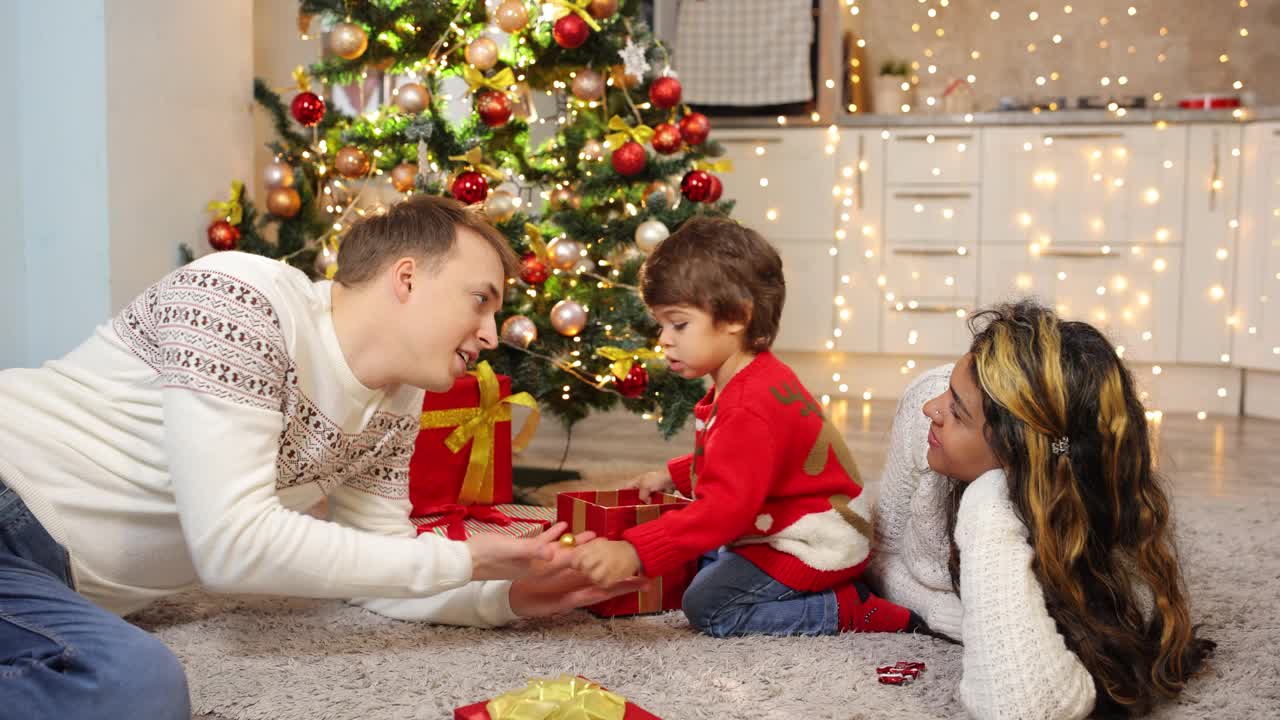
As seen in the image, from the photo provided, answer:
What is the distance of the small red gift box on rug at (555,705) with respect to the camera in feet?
3.77

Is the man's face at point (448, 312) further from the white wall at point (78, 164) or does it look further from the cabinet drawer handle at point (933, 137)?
the cabinet drawer handle at point (933, 137)

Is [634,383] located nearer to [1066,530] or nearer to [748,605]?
[748,605]

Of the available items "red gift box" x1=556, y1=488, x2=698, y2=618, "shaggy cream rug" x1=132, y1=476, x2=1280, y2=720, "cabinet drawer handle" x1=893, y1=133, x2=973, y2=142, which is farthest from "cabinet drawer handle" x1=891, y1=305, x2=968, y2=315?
"red gift box" x1=556, y1=488, x2=698, y2=618

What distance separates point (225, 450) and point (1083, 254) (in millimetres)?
3522

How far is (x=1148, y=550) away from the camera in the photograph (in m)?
1.38

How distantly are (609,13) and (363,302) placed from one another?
4.39 ft

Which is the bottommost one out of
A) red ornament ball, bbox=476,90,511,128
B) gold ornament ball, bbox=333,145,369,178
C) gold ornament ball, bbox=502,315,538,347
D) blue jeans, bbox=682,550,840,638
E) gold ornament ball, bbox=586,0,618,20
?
blue jeans, bbox=682,550,840,638

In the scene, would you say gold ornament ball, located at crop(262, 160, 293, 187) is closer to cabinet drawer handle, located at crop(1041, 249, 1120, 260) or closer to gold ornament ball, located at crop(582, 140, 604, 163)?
gold ornament ball, located at crop(582, 140, 604, 163)

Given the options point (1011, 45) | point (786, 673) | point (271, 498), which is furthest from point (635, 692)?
point (1011, 45)

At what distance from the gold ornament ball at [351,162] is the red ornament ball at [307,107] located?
97 millimetres

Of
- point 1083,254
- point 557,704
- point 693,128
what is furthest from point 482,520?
point 1083,254

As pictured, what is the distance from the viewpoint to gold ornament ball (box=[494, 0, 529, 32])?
2.45 meters

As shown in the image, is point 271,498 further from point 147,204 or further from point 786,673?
point 147,204

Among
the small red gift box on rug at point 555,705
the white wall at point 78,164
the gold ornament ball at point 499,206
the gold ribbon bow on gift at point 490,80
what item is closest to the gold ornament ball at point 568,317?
the gold ornament ball at point 499,206
